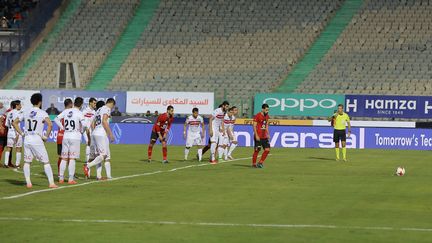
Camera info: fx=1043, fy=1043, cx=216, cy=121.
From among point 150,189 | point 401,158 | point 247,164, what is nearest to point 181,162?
point 247,164

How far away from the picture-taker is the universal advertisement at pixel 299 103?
198ft

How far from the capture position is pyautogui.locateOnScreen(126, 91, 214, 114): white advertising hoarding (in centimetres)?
6159

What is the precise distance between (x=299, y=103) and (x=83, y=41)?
1965 centimetres

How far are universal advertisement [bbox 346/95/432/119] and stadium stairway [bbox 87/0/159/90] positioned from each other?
17357 mm

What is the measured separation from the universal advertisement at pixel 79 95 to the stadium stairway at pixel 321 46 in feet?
32.0

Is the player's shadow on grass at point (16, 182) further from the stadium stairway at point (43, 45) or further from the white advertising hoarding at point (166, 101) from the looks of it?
the stadium stairway at point (43, 45)

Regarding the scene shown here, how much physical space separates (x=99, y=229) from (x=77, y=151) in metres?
9.21

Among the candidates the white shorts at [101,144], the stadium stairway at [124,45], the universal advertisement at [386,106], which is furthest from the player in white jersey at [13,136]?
the stadium stairway at [124,45]

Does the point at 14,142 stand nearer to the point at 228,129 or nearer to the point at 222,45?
the point at 228,129

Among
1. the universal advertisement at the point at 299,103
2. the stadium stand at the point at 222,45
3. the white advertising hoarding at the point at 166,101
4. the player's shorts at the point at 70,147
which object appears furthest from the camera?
the stadium stand at the point at 222,45

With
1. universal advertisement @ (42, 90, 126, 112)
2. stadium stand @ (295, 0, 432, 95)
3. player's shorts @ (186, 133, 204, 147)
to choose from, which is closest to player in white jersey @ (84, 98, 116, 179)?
player's shorts @ (186, 133, 204, 147)

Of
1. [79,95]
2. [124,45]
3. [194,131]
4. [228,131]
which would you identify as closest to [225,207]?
[228,131]

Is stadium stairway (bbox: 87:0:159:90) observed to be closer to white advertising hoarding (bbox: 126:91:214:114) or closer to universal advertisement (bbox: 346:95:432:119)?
white advertising hoarding (bbox: 126:91:214:114)

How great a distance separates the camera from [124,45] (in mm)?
72312
